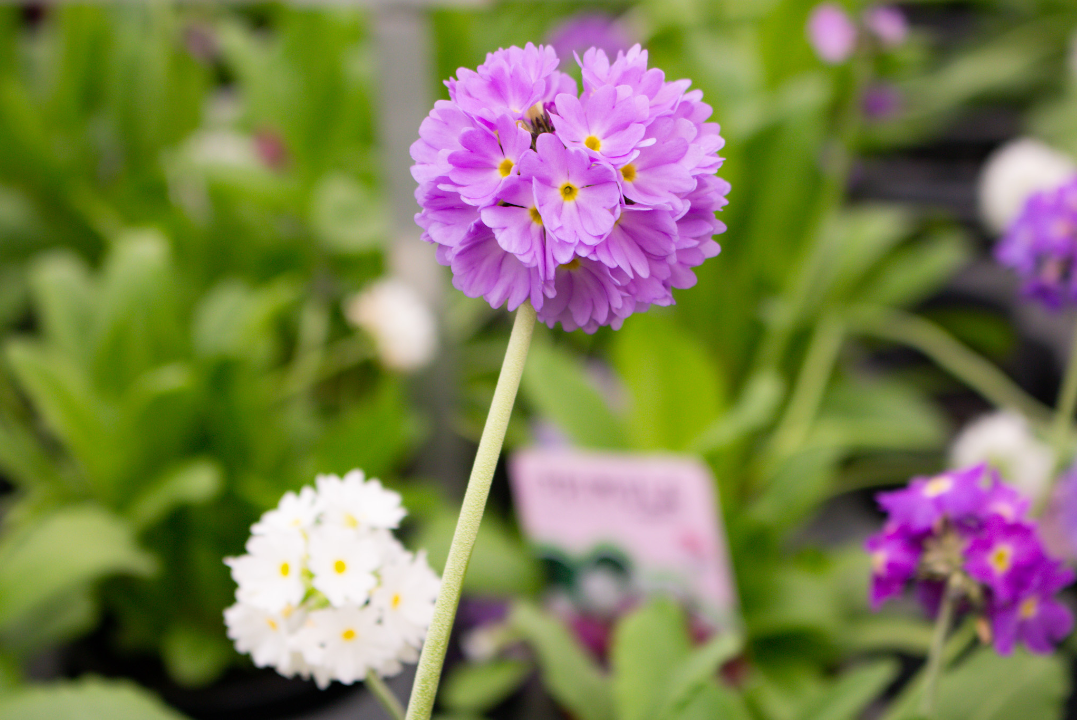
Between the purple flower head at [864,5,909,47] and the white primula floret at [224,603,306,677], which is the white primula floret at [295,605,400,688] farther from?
the purple flower head at [864,5,909,47]

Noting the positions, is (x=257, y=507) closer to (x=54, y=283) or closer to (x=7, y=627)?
(x=7, y=627)

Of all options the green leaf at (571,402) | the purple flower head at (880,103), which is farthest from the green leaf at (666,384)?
the purple flower head at (880,103)

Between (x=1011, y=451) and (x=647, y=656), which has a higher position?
(x=1011, y=451)

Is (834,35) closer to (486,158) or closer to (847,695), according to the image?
(847,695)

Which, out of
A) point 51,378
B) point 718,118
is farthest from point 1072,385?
point 51,378

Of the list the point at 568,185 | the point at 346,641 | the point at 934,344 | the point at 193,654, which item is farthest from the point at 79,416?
the point at 934,344

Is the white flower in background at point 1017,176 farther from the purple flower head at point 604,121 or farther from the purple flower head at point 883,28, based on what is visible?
the purple flower head at point 604,121

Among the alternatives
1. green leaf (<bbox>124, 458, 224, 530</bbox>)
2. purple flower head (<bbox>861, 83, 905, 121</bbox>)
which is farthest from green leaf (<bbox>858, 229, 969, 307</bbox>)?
green leaf (<bbox>124, 458, 224, 530</bbox>)

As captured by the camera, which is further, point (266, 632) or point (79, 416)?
point (79, 416)
